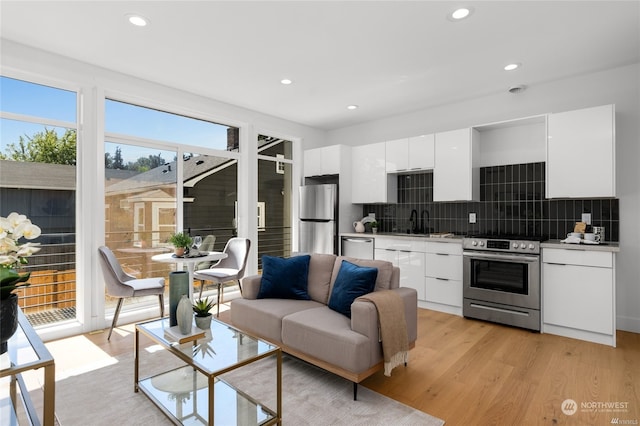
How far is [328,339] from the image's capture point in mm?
2309

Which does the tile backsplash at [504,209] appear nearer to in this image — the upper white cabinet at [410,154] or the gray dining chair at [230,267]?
the upper white cabinet at [410,154]

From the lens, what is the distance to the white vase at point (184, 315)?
214 centimetres

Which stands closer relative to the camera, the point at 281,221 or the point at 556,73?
the point at 556,73

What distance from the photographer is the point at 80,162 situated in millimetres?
3545

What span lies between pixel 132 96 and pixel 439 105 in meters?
4.01

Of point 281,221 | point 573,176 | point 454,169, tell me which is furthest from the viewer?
point 281,221

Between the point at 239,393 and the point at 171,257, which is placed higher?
the point at 171,257

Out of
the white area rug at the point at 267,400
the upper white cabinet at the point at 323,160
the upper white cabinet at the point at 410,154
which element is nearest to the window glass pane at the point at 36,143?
the white area rug at the point at 267,400

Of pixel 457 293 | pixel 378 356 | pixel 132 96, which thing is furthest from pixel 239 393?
pixel 132 96

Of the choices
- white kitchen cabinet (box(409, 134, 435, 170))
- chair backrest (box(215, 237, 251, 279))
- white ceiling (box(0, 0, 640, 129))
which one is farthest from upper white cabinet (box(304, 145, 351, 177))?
chair backrest (box(215, 237, 251, 279))

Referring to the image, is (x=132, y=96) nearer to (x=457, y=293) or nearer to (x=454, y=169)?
(x=454, y=169)

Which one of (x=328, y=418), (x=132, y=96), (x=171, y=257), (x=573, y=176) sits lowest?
(x=328, y=418)

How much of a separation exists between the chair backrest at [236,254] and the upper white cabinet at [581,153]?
11.9 feet

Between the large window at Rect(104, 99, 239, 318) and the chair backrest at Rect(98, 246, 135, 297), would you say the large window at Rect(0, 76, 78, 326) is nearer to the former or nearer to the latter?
the large window at Rect(104, 99, 239, 318)
